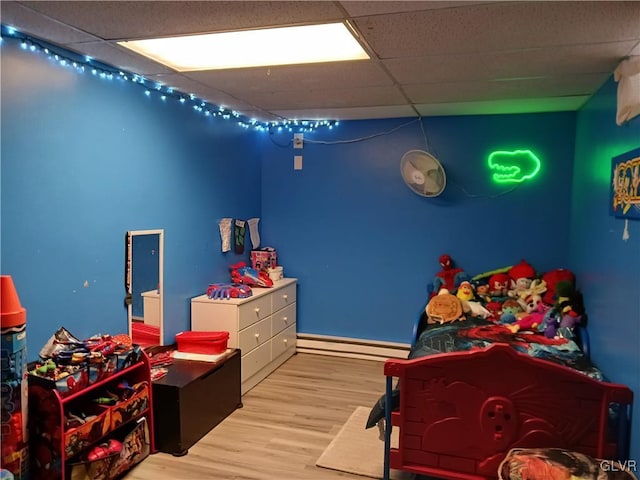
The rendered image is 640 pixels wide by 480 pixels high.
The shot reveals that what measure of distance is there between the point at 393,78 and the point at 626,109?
1246mm

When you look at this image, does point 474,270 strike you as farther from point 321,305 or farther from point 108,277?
point 108,277

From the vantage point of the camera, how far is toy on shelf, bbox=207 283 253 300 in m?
3.62

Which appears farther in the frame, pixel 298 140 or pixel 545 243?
pixel 298 140

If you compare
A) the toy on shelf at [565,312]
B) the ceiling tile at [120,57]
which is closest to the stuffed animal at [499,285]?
the toy on shelf at [565,312]

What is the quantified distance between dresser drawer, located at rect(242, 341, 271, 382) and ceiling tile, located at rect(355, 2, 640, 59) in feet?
7.72

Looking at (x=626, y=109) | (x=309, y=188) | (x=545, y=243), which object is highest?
(x=626, y=109)

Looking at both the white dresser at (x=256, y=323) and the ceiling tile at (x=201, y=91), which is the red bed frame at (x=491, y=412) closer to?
the white dresser at (x=256, y=323)

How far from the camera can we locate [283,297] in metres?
4.32

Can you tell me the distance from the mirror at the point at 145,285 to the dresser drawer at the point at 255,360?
65 cm

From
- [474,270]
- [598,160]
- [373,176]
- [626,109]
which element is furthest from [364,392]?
[626,109]

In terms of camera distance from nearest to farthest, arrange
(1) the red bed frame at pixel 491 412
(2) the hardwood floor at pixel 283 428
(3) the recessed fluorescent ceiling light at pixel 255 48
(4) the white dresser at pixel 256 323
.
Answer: (1) the red bed frame at pixel 491 412 < (3) the recessed fluorescent ceiling light at pixel 255 48 < (2) the hardwood floor at pixel 283 428 < (4) the white dresser at pixel 256 323

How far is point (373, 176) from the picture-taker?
444 centimetres

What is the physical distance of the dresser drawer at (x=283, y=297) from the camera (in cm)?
414

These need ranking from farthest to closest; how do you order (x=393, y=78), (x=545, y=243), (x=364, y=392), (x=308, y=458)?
(x=545, y=243) → (x=364, y=392) → (x=393, y=78) → (x=308, y=458)
